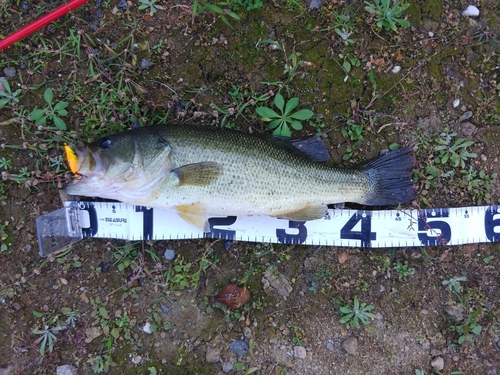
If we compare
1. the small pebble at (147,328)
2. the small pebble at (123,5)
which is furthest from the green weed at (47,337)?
the small pebble at (123,5)

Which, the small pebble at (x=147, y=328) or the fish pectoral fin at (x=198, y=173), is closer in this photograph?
the fish pectoral fin at (x=198, y=173)

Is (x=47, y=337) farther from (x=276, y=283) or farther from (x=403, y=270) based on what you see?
(x=403, y=270)

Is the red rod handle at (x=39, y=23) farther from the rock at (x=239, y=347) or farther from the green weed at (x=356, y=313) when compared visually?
the green weed at (x=356, y=313)

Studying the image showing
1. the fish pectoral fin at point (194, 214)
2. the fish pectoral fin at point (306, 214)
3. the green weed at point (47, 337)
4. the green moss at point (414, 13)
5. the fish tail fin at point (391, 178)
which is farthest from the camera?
the green moss at point (414, 13)

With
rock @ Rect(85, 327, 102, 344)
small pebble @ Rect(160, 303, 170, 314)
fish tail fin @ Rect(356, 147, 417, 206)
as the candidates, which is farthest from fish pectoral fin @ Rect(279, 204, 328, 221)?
rock @ Rect(85, 327, 102, 344)

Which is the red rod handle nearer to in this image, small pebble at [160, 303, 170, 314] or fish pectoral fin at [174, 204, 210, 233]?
fish pectoral fin at [174, 204, 210, 233]

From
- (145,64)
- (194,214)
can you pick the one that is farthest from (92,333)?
(145,64)
